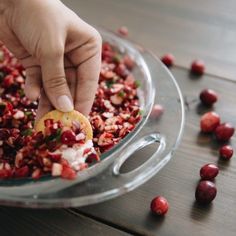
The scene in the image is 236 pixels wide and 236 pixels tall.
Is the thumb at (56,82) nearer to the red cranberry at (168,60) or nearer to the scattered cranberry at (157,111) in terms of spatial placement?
the scattered cranberry at (157,111)

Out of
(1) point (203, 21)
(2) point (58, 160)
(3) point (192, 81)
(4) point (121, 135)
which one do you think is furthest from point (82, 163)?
(1) point (203, 21)

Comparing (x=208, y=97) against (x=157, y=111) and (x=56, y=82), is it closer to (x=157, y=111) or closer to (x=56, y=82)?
(x=157, y=111)

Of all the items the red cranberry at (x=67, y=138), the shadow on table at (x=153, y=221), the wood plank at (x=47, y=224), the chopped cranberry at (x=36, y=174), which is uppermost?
the red cranberry at (x=67, y=138)

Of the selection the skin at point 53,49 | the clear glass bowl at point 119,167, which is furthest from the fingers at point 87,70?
the clear glass bowl at point 119,167

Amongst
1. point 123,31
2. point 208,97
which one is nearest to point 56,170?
point 208,97

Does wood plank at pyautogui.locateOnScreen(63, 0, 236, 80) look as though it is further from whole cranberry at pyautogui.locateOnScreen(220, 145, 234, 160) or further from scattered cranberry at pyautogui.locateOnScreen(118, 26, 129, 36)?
whole cranberry at pyautogui.locateOnScreen(220, 145, 234, 160)

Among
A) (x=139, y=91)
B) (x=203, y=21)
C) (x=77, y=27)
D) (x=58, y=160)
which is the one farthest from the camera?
(x=203, y=21)

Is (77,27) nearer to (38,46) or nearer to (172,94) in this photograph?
(38,46)
